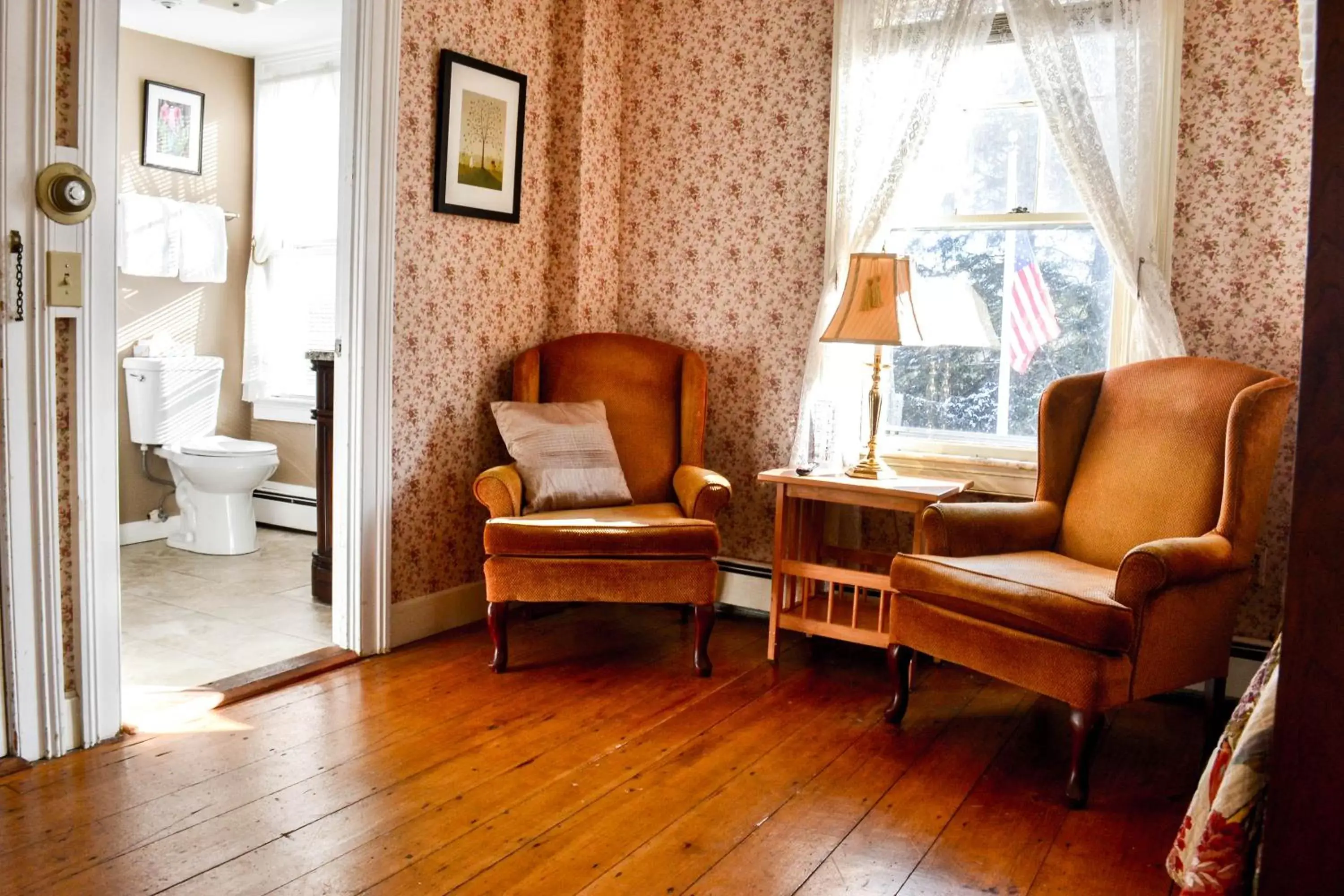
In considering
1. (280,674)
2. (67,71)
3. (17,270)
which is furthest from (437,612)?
(67,71)

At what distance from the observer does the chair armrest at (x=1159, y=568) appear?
2238 mm

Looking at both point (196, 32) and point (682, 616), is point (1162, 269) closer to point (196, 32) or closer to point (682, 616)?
point (682, 616)

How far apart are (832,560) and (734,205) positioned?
4.32ft

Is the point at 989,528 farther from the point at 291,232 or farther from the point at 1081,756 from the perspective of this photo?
the point at 291,232

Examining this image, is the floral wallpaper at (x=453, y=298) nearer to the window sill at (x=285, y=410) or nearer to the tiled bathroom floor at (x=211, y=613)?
the tiled bathroom floor at (x=211, y=613)

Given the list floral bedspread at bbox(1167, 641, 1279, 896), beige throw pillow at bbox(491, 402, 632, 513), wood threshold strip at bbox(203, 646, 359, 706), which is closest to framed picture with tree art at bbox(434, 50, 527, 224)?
beige throw pillow at bbox(491, 402, 632, 513)

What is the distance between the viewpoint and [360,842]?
198cm

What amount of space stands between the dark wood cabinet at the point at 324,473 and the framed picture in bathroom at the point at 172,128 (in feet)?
6.03

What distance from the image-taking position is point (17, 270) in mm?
2176

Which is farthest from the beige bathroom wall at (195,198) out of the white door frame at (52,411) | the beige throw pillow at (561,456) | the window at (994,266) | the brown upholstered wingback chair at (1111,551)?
the brown upholstered wingback chair at (1111,551)

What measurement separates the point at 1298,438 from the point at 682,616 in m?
2.92

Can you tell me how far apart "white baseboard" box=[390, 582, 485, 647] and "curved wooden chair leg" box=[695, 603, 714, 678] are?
91 cm

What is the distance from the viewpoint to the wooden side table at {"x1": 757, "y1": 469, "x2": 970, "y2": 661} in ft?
9.95

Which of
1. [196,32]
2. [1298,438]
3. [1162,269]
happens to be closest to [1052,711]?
[1162,269]
